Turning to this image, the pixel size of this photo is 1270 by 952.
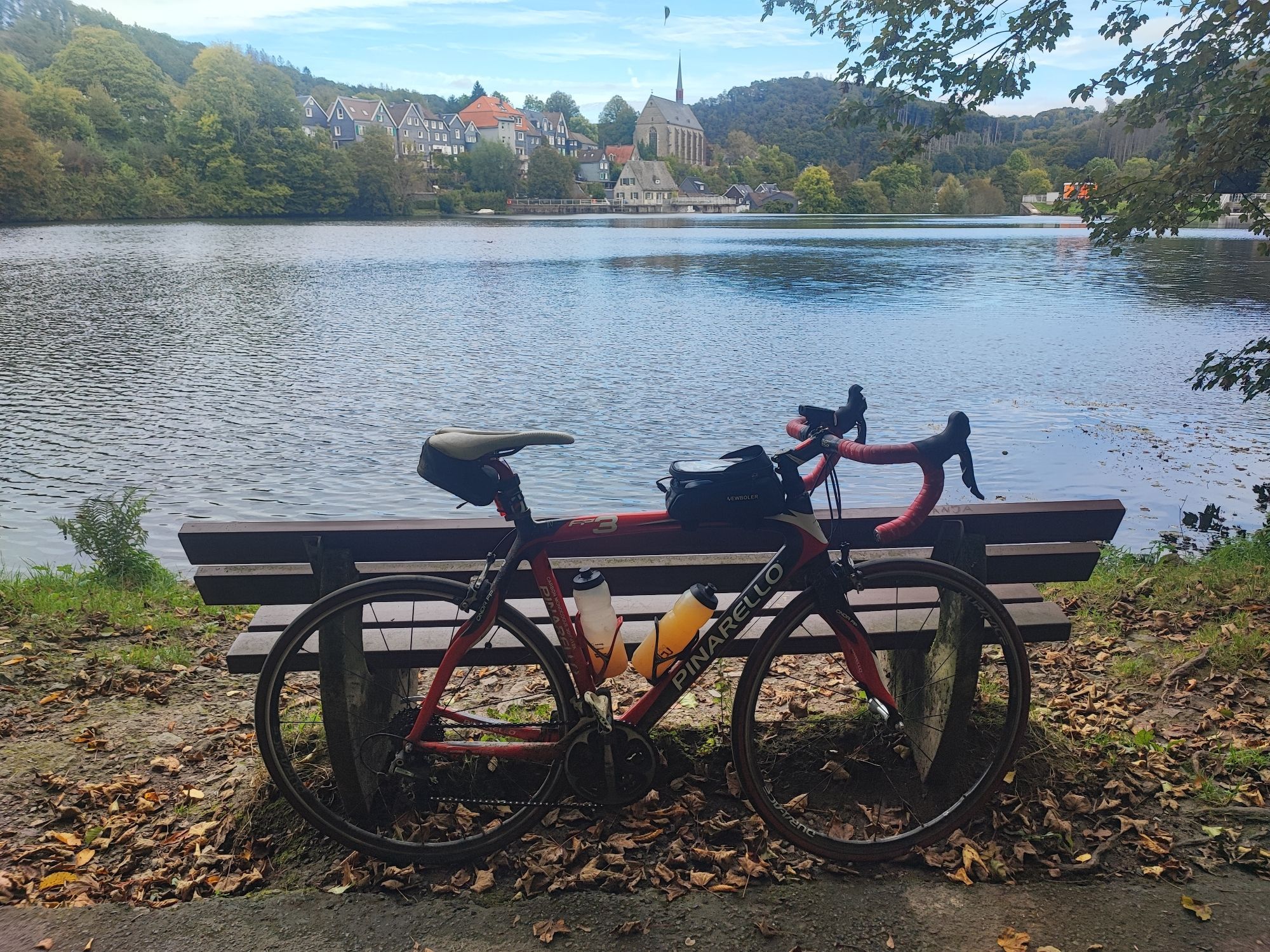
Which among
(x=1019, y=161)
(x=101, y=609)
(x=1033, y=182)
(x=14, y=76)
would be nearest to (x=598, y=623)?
(x=101, y=609)

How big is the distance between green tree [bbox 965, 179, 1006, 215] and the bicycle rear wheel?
14032 centimetres

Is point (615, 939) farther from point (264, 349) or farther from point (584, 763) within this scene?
point (264, 349)

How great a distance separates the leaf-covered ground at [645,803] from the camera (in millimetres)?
3352

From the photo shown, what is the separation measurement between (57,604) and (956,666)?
602 cm

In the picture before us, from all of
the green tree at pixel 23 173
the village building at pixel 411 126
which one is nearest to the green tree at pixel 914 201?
the village building at pixel 411 126

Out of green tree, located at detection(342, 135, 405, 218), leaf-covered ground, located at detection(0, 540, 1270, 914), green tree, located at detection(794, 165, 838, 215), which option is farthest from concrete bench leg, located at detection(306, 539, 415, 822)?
green tree, located at detection(794, 165, 838, 215)

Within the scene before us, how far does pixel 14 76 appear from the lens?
373 ft

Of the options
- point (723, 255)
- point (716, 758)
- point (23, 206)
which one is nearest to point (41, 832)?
point (716, 758)

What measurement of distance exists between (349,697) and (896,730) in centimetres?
193

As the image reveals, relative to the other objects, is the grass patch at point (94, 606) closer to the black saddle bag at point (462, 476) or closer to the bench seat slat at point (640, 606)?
the bench seat slat at point (640, 606)

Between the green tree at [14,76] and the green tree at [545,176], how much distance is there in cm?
7000

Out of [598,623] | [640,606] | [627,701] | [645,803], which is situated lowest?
[645,803]

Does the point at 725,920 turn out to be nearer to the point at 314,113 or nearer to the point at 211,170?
the point at 211,170

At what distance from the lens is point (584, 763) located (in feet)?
11.0
